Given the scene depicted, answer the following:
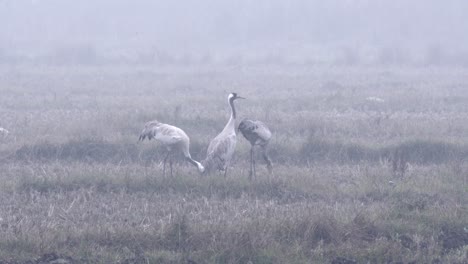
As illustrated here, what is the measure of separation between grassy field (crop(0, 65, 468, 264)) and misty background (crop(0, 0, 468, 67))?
11432 millimetres

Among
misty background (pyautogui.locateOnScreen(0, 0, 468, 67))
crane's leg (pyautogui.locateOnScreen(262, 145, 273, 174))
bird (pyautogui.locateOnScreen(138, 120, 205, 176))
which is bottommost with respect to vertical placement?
misty background (pyautogui.locateOnScreen(0, 0, 468, 67))

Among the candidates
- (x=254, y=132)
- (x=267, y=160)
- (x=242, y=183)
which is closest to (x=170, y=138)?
(x=254, y=132)

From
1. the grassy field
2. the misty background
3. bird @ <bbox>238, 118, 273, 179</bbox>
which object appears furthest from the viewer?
the misty background

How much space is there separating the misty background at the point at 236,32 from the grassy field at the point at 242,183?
11.4 m

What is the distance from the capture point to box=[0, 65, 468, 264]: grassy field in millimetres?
7645

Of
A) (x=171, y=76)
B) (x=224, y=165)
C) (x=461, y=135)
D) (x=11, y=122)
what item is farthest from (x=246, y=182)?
(x=171, y=76)

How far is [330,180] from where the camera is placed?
10945mm

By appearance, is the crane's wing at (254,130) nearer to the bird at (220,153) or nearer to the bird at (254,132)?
the bird at (254,132)

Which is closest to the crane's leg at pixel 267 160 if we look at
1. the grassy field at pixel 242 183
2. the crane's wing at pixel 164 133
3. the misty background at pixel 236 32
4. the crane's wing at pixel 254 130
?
the grassy field at pixel 242 183

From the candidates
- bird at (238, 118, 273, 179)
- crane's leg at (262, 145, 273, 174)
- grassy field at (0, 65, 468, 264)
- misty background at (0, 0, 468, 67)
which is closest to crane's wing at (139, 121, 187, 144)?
grassy field at (0, 65, 468, 264)

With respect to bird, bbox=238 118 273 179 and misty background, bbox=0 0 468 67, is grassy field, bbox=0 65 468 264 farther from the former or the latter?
misty background, bbox=0 0 468 67

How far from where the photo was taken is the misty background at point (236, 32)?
31.8 meters

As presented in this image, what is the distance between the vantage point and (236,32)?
40.5m

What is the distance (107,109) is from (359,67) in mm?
14359
